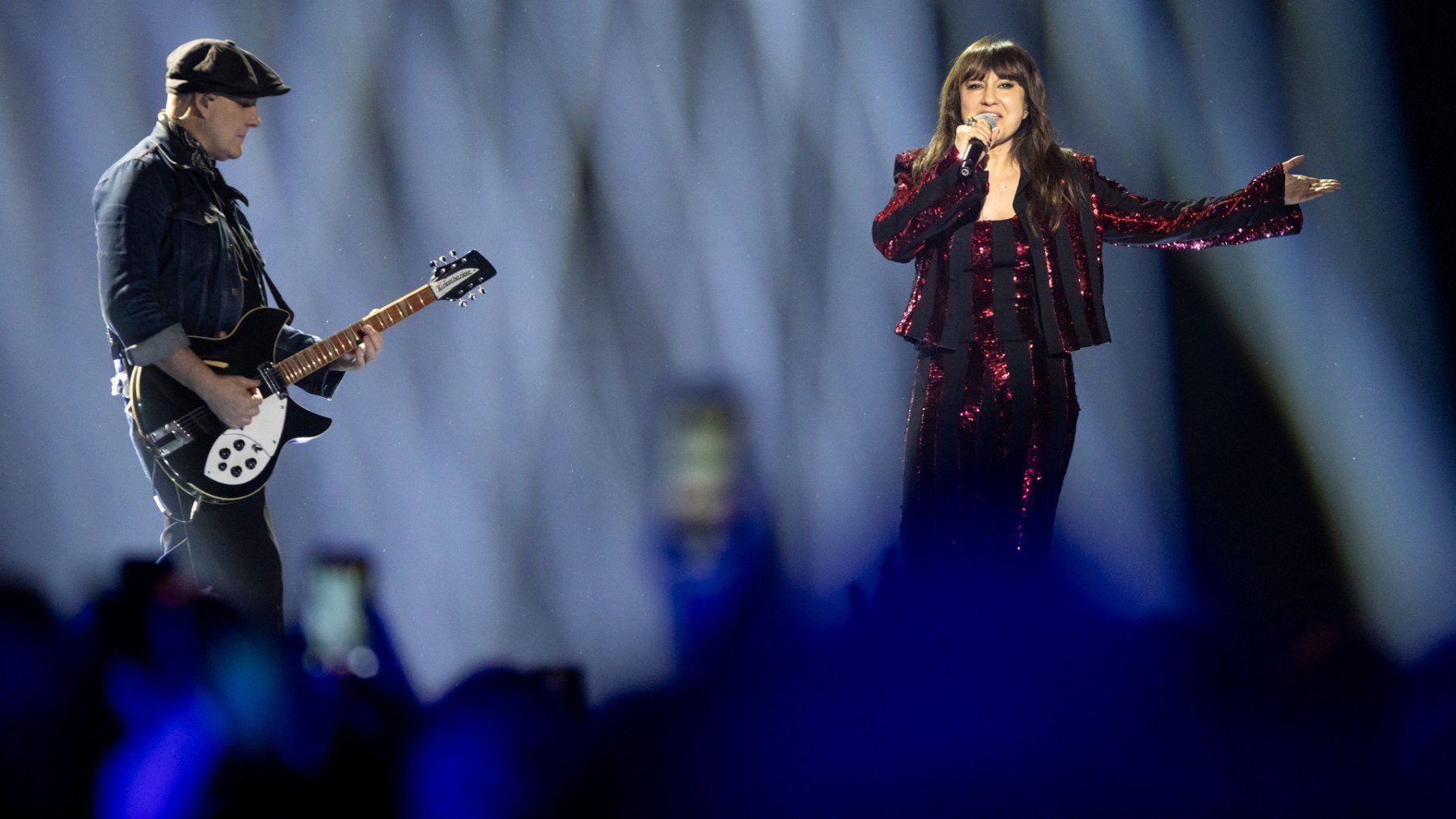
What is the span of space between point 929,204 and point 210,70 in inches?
58.2

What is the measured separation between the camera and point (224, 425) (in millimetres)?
2229

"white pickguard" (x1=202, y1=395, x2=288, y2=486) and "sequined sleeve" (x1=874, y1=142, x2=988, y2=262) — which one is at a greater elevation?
"sequined sleeve" (x1=874, y1=142, x2=988, y2=262)

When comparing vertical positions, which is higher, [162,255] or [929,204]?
[162,255]

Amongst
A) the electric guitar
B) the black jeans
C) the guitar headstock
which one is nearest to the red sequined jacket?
the guitar headstock

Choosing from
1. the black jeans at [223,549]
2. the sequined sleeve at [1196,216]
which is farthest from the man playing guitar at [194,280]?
the sequined sleeve at [1196,216]

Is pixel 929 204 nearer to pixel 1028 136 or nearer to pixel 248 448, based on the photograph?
pixel 1028 136

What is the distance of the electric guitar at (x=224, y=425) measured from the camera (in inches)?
85.9

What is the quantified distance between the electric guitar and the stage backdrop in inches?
26.7

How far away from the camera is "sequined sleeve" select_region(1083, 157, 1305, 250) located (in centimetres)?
229

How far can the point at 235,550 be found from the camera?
2221 millimetres

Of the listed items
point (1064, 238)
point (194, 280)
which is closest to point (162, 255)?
point (194, 280)

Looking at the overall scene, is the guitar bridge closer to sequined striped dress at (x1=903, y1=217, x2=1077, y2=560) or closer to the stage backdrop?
the stage backdrop

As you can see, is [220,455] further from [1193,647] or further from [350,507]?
[1193,647]

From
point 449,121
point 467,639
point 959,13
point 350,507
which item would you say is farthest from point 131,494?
point 959,13
